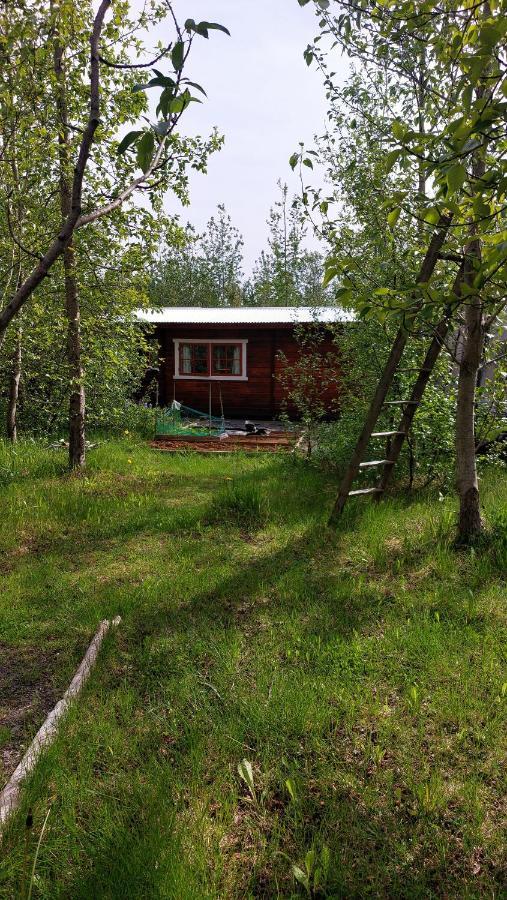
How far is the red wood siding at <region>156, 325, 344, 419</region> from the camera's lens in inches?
661

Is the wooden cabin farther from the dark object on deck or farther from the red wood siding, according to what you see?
the dark object on deck

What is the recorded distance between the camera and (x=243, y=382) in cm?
1716

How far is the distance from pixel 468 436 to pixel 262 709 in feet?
11.0

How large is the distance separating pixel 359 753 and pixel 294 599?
5.43ft

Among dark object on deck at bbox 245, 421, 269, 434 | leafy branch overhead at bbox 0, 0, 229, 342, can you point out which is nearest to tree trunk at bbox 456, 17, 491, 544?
leafy branch overhead at bbox 0, 0, 229, 342

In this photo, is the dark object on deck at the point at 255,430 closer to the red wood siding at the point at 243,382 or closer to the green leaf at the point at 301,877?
the red wood siding at the point at 243,382

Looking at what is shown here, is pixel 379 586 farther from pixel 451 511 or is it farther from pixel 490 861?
pixel 490 861

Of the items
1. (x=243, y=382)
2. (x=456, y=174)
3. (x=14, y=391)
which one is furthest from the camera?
(x=243, y=382)

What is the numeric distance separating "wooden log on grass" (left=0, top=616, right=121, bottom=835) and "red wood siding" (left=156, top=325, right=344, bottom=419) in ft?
44.3

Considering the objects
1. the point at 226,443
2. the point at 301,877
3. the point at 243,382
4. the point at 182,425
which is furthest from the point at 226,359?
the point at 301,877

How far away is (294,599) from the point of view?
4199 millimetres

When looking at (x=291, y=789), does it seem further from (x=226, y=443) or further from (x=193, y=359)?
(x=193, y=359)

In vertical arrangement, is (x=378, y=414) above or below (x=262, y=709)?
above

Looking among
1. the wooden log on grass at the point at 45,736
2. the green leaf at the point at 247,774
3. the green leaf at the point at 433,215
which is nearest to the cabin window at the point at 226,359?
the wooden log on grass at the point at 45,736
